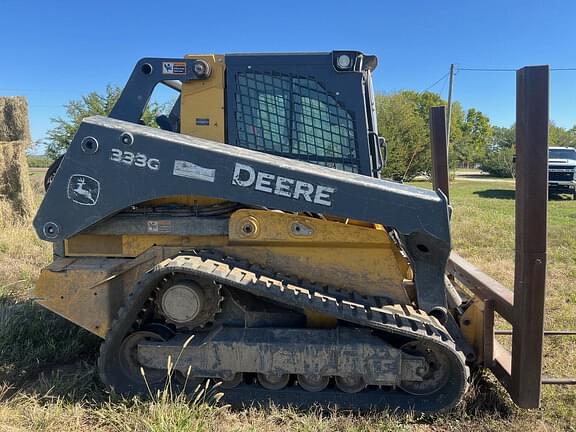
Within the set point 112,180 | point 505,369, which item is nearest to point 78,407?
point 112,180

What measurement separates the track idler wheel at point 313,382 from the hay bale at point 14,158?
9.08m

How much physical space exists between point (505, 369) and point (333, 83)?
2405 millimetres

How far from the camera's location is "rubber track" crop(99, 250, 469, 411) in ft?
9.71

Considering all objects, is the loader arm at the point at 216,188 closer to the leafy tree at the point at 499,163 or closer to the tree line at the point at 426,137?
the tree line at the point at 426,137

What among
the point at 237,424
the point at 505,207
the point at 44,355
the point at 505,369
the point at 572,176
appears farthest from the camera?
the point at 572,176

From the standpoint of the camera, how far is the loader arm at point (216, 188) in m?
2.95

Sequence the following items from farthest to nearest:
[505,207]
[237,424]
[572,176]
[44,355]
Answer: [572,176], [505,207], [44,355], [237,424]

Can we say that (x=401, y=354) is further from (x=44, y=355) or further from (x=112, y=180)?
(x=44, y=355)

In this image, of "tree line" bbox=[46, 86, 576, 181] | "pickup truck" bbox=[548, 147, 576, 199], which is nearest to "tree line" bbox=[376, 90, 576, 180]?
"tree line" bbox=[46, 86, 576, 181]

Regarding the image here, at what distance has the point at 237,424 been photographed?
303cm

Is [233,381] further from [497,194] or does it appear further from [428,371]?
[497,194]

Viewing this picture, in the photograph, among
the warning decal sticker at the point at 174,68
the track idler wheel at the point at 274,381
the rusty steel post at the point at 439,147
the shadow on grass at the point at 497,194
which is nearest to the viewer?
the track idler wheel at the point at 274,381

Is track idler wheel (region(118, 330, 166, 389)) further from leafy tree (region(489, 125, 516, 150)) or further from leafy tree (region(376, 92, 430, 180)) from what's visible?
leafy tree (region(489, 125, 516, 150))

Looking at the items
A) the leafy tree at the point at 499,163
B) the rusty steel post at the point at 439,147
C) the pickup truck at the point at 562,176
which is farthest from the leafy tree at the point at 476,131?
the rusty steel post at the point at 439,147
